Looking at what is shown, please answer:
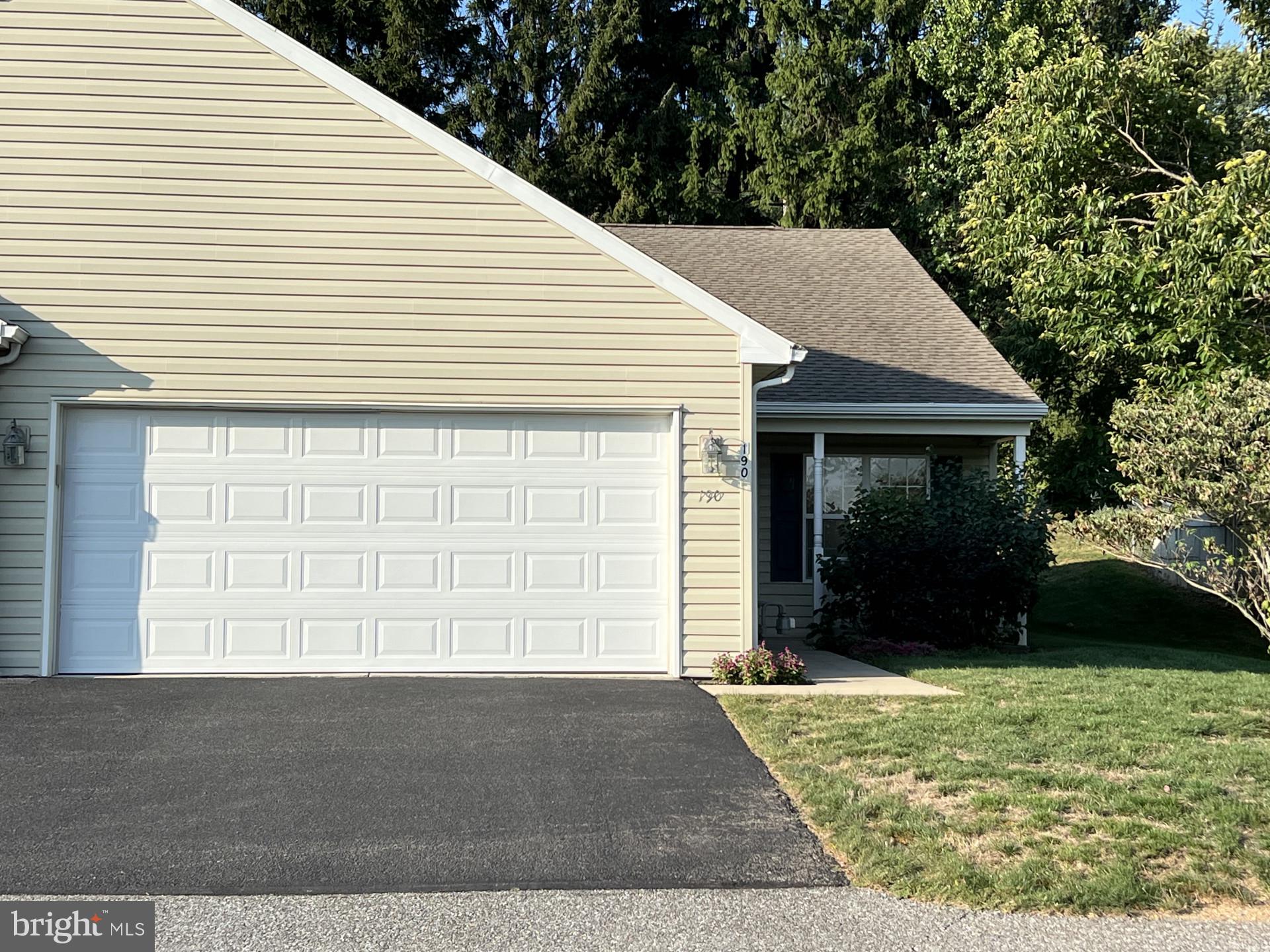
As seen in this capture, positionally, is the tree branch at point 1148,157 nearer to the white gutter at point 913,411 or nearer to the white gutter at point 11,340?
the white gutter at point 913,411

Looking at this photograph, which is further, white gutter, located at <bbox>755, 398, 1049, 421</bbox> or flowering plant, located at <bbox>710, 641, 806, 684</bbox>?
white gutter, located at <bbox>755, 398, 1049, 421</bbox>

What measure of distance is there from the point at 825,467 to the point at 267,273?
23.7ft

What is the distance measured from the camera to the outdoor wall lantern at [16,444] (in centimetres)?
902

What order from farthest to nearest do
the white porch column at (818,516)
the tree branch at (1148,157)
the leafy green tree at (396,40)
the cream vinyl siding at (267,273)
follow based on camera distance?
the leafy green tree at (396,40) → the tree branch at (1148,157) → the white porch column at (818,516) → the cream vinyl siding at (267,273)

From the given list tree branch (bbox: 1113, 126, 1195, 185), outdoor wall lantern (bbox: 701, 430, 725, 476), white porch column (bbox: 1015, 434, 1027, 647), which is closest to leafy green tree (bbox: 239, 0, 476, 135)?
tree branch (bbox: 1113, 126, 1195, 185)

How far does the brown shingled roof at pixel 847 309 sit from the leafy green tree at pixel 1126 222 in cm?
142

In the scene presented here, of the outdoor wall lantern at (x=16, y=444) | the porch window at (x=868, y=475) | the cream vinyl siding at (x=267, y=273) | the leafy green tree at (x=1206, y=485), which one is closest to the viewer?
the outdoor wall lantern at (x=16, y=444)

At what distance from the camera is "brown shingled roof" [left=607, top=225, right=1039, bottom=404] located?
13.3 meters

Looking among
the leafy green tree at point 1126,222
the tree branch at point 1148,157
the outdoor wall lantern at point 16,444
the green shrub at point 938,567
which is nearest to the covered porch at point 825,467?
the green shrub at point 938,567

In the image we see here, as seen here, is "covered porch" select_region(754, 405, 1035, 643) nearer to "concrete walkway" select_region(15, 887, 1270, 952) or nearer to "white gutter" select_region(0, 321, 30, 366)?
"white gutter" select_region(0, 321, 30, 366)

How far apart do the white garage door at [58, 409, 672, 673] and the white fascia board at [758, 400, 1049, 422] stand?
3.42m

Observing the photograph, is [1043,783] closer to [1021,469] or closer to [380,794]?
[380,794]

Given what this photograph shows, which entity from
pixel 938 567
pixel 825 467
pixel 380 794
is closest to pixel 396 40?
pixel 825 467

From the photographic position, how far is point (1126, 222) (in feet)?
50.6
